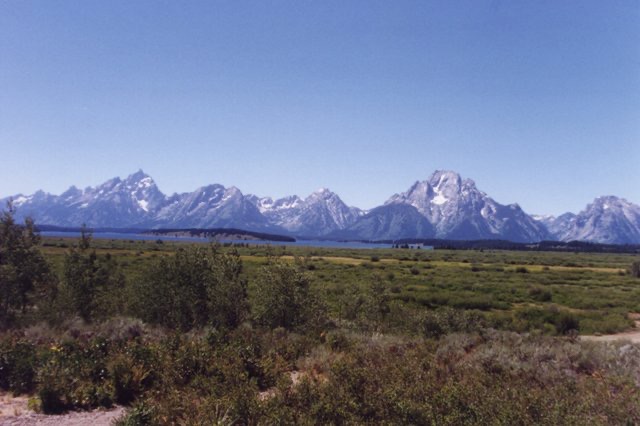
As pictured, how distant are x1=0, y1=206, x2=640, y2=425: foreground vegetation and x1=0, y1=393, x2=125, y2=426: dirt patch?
301 millimetres

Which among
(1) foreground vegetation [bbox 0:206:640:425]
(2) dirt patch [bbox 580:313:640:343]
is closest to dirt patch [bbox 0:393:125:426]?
(1) foreground vegetation [bbox 0:206:640:425]

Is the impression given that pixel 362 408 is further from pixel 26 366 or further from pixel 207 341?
pixel 26 366

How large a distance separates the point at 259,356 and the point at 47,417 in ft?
19.1

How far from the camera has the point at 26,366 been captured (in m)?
10.4

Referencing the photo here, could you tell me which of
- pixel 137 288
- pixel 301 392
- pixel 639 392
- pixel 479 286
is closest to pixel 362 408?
pixel 301 392

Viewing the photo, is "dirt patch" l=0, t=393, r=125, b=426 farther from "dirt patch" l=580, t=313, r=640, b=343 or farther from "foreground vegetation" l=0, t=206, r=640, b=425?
"dirt patch" l=580, t=313, r=640, b=343

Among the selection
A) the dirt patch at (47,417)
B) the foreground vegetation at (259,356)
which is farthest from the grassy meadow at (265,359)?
the dirt patch at (47,417)

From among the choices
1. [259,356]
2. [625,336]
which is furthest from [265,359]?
[625,336]

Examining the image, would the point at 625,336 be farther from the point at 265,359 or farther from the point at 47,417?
the point at 47,417

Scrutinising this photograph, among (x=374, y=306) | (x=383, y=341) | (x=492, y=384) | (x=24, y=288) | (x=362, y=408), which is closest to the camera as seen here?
(x=362, y=408)

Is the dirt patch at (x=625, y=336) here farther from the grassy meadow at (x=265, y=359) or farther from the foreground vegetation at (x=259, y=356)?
the grassy meadow at (x=265, y=359)

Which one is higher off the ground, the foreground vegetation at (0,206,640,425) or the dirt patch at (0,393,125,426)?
the foreground vegetation at (0,206,640,425)

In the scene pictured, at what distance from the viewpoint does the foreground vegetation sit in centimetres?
812

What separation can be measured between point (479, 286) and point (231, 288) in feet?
136
